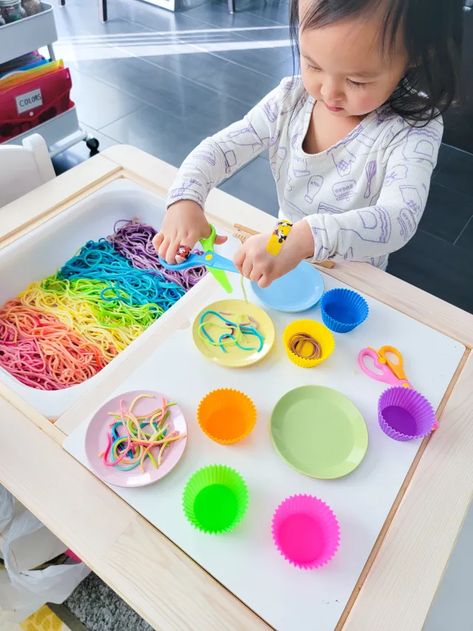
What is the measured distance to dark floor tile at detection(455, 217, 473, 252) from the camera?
1.60 metres

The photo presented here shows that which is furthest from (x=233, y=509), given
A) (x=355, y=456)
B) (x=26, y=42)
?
(x=26, y=42)

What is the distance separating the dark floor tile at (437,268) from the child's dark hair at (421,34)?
2.79 feet

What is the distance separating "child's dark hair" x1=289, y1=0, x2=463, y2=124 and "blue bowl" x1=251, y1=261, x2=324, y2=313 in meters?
0.27

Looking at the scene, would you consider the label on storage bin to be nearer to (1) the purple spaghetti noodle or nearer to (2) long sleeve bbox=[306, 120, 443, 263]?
(1) the purple spaghetti noodle

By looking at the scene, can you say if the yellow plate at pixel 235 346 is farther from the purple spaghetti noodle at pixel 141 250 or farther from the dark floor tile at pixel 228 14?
the dark floor tile at pixel 228 14

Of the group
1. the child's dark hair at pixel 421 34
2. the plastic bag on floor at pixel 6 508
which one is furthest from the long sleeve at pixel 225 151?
the plastic bag on floor at pixel 6 508

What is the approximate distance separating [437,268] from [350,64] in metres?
1.08

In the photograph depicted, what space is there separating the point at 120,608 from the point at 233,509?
0.59 meters

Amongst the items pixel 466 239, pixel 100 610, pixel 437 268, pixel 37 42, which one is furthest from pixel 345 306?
pixel 37 42

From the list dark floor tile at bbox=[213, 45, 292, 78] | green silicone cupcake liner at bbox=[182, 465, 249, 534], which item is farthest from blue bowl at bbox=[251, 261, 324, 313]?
dark floor tile at bbox=[213, 45, 292, 78]

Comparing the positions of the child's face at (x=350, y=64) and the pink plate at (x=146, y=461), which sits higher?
the child's face at (x=350, y=64)

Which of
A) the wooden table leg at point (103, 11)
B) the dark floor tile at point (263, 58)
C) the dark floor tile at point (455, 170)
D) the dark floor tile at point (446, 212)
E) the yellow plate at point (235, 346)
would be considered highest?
the wooden table leg at point (103, 11)

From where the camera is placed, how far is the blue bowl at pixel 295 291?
721mm

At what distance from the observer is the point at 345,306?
73cm
